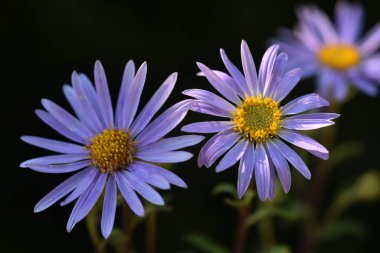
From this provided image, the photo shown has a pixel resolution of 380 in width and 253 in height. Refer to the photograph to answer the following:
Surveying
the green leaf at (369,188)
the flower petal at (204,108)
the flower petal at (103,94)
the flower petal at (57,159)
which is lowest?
the green leaf at (369,188)

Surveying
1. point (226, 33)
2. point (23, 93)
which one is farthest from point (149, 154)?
point (226, 33)

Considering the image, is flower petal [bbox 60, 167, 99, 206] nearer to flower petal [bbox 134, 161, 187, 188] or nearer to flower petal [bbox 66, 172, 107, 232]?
flower petal [bbox 66, 172, 107, 232]

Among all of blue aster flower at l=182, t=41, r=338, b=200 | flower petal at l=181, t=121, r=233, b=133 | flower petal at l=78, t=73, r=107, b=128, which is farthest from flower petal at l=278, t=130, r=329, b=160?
flower petal at l=78, t=73, r=107, b=128

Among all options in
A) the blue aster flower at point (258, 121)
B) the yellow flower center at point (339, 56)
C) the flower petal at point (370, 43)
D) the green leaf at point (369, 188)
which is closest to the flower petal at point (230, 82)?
the blue aster flower at point (258, 121)

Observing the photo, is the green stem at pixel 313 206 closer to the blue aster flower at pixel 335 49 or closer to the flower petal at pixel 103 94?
the blue aster flower at pixel 335 49

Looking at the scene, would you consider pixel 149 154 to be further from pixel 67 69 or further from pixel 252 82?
pixel 67 69

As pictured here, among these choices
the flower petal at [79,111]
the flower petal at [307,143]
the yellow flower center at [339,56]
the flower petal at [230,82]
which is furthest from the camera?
the yellow flower center at [339,56]

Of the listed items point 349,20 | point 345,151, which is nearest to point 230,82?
point 345,151
